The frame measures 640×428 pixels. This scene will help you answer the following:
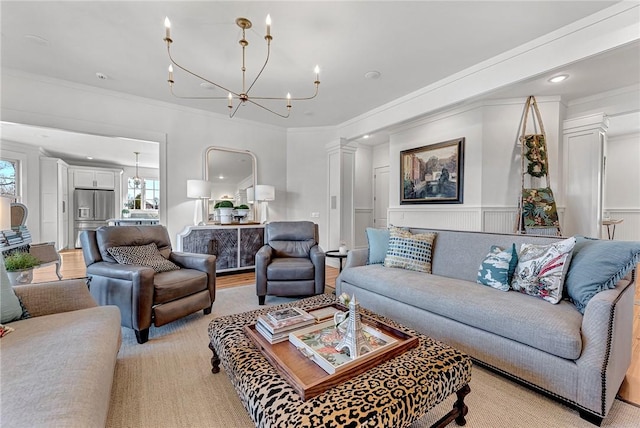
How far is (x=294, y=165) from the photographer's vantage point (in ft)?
17.8

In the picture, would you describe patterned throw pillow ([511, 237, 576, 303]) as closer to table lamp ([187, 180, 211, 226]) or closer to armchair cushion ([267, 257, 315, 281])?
armchair cushion ([267, 257, 315, 281])

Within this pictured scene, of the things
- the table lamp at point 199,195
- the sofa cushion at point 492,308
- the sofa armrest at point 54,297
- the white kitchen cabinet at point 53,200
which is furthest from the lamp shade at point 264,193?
the white kitchen cabinet at point 53,200

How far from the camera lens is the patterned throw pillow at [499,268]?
6.50 ft

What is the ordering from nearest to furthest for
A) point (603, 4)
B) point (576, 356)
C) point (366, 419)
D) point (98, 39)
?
1. point (366, 419)
2. point (576, 356)
3. point (603, 4)
4. point (98, 39)

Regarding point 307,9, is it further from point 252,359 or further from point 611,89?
point 611,89

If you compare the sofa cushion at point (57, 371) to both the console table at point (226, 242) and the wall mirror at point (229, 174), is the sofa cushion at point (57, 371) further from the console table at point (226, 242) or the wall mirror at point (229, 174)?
the wall mirror at point (229, 174)

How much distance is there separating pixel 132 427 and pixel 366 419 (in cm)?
120

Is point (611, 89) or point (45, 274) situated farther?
point (45, 274)

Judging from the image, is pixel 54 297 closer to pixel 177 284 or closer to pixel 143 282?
pixel 143 282

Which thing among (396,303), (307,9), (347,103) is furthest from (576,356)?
(347,103)

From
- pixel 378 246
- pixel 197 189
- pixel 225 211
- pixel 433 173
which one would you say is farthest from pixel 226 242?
pixel 433 173

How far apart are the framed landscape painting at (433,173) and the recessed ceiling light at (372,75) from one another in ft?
6.15

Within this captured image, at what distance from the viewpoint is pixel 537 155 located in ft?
11.9

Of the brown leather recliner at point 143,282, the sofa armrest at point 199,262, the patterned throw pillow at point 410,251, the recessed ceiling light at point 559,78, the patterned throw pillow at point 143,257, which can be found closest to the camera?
the brown leather recliner at point 143,282
